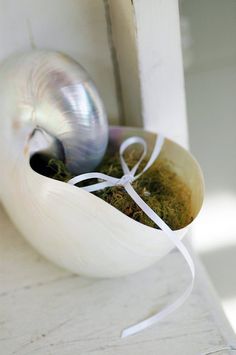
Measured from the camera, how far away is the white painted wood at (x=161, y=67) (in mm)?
358

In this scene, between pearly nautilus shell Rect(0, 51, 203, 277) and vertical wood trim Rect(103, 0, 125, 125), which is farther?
vertical wood trim Rect(103, 0, 125, 125)

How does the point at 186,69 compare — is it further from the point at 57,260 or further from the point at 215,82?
the point at 57,260

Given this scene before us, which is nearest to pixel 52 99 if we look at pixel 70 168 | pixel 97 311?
pixel 70 168

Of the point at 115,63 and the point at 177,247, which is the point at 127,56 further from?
the point at 177,247

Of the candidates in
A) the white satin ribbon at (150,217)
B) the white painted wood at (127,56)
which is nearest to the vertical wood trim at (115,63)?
the white painted wood at (127,56)

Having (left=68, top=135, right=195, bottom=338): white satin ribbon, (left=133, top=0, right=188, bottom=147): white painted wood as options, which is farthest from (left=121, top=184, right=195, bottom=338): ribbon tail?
(left=133, top=0, right=188, bottom=147): white painted wood

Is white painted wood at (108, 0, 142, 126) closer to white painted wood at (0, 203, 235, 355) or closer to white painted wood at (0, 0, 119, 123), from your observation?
white painted wood at (0, 0, 119, 123)

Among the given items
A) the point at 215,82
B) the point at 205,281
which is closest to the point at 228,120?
the point at 215,82

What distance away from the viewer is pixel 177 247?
1.06 feet

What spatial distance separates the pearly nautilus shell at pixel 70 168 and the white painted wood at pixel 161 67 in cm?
4

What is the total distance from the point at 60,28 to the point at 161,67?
0.10 m

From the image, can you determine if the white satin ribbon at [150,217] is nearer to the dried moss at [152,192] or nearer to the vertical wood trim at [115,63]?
the dried moss at [152,192]

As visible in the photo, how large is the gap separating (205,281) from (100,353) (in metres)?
0.11

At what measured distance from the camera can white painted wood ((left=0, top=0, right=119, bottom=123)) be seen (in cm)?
40
